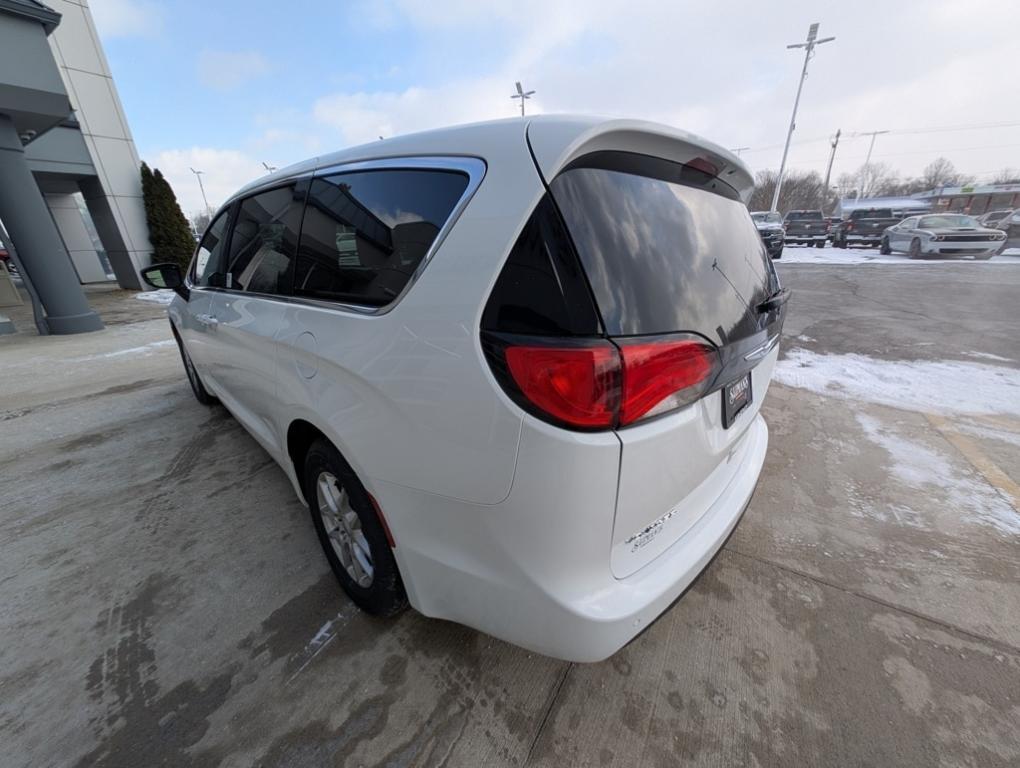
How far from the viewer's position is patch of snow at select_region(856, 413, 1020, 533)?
241 cm

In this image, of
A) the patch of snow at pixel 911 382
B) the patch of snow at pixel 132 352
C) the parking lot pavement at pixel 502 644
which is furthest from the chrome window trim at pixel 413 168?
the patch of snow at pixel 132 352

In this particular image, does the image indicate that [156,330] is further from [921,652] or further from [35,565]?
[921,652]

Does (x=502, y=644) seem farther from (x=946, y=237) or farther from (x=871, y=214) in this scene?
(x=871, y=214)

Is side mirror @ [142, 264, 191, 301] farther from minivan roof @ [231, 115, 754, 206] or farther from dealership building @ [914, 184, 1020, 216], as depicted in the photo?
dealership building @ [914, 184, 1020, 216]

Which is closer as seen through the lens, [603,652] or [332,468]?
[603,652]

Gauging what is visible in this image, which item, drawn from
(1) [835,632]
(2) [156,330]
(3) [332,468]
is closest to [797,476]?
(1) [835,632]

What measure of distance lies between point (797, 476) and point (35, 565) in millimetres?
4415

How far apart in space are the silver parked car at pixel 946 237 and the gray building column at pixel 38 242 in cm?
2415

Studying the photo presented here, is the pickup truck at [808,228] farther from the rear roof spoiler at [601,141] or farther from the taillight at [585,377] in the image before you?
the taillight at [585,377]

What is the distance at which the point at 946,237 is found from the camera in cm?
1493

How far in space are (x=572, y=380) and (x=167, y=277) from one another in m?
3.95

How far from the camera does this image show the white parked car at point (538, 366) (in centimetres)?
107

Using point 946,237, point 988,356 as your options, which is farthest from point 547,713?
point 946,237

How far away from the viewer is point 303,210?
6.28 ft
